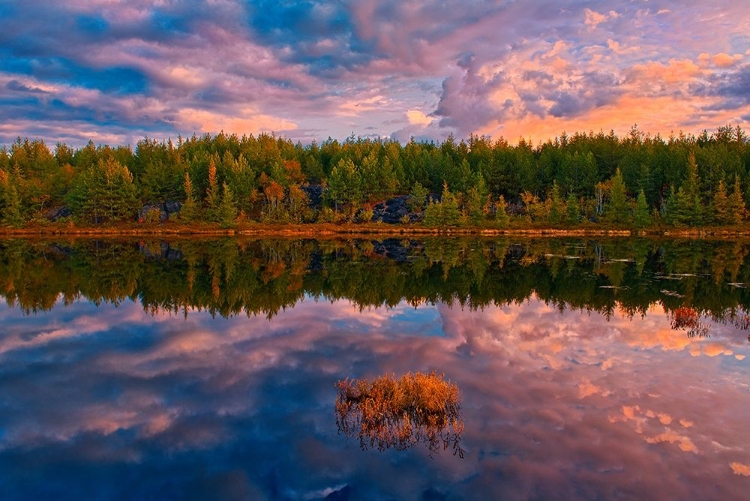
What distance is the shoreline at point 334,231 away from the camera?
95125mm

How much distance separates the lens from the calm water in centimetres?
1082

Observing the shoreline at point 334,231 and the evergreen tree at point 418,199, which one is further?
the evergreen tree at point 418,199

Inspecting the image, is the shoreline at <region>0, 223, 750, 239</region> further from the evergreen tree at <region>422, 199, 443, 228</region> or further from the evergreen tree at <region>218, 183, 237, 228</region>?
the evergreen tree at <region>422, 199, 443, 228</region>

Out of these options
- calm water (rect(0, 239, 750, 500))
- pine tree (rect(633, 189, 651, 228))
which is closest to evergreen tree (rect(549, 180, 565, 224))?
pine tree (rect(633, 189, 651, 228))

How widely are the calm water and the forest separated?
7218cm

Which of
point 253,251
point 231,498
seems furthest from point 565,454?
point 253,251

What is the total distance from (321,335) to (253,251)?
42.4 metres

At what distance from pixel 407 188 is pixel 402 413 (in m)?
116

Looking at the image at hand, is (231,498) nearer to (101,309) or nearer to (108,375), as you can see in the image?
(108,375)

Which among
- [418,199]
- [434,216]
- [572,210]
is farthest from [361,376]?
[418,199]

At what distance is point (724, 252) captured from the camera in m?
59.1

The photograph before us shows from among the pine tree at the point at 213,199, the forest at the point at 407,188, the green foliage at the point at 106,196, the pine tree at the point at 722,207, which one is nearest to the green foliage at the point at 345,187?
the forest at the point at 407,188

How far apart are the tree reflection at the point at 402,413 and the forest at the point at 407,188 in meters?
91.5

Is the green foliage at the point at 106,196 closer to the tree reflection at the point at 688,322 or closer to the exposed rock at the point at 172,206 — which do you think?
the exposed rock at the point at 172,206
